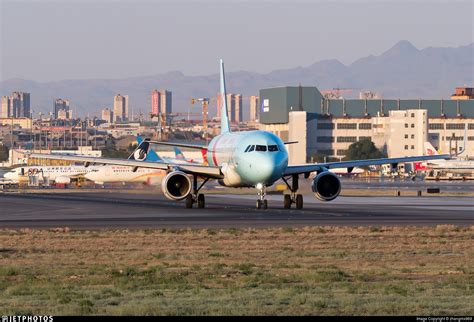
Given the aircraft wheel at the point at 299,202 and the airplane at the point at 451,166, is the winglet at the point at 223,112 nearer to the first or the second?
the aircraft wheel at the point at 299,202

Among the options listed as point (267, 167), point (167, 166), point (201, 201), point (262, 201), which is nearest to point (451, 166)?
point (167, 166)

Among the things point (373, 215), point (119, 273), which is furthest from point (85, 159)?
point (119, 273)

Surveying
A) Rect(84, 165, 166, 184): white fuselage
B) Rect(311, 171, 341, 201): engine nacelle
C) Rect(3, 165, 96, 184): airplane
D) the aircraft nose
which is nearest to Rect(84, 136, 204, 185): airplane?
Rect(84, 165, 166, 184): white fuselage

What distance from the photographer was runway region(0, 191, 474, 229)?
49.8 metres

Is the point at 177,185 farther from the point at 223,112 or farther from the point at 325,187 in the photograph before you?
the point at 223,112

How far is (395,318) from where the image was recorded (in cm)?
2141

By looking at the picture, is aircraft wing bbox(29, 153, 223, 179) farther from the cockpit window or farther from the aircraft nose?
the cockpit window

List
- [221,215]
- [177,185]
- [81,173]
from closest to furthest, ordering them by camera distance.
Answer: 1. [221,215]
2. [177,185]
3. [81,173]

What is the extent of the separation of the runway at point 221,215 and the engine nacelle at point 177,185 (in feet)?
2.88

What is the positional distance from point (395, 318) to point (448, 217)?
115 ft

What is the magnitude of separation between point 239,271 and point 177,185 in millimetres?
33881

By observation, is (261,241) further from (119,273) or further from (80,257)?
(119,273)

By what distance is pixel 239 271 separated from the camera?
30.4 m

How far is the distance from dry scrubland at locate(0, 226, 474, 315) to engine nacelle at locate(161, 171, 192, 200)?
19.8m
